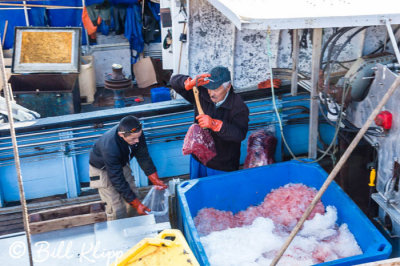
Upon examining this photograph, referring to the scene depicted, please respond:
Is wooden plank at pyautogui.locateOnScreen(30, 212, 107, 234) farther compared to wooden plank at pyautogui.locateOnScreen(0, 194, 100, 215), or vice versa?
wooden plank at pyautogui.locateOnScreen(0, 194, 100, 215)

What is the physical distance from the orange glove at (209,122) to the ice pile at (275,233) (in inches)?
29.6

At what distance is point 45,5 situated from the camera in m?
9.43

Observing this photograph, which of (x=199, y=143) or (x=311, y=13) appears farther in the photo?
(x=199, y=143)

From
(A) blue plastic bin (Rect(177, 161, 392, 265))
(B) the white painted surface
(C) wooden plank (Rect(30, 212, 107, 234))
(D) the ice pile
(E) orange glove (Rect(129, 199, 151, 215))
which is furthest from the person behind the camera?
(E) orange glove (Rect(129, 199, 151, 215))

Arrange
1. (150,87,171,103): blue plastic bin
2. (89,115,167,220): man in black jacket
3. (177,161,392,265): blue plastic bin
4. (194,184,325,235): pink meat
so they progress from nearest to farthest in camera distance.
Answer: (177,161,392,265): blue plastic bin < (194,184,325,235): pink meat < (89,115,167,220): man in black jacket < (150,87,171,103): blue plastic bin

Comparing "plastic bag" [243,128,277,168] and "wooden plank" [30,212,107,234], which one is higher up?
"wooden plank" [30,212,107,234]

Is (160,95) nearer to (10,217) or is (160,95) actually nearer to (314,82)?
(10,217)

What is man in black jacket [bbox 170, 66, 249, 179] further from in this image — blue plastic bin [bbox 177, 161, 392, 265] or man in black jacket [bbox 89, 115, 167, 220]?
man in black jacket [bbox 89, 115, 167, 220]

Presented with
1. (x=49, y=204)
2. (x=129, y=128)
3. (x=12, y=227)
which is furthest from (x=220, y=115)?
(x=12, y=227)

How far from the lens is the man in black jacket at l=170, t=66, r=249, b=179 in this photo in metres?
3.90

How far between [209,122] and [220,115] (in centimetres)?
38

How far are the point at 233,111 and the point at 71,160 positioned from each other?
2.39 meters

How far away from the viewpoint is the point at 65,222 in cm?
279

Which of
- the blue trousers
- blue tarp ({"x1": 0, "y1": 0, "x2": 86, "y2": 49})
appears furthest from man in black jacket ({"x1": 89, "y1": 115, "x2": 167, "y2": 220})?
blue tarp ({"x1": 0, "y1": 0, "x2": 86, "y2": 49})
